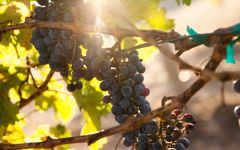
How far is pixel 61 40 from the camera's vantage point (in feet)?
3.61

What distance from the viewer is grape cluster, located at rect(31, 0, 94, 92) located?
1.09m

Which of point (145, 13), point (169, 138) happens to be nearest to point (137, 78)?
point (169, 138)

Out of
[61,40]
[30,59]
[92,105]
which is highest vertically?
[61,40]

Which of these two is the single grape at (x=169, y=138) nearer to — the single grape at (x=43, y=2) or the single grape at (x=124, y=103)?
the single grape at (x=124, y=103)

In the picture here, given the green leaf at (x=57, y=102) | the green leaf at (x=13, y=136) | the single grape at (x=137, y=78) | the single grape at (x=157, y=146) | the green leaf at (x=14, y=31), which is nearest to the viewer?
the single grape at (x=157, y=146)

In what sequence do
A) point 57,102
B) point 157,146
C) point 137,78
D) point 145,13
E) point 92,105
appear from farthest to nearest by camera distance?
point 57,102
point 92,105
point 145,13
point 137,78
point 157,146

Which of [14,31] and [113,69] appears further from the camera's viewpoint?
[14,31]

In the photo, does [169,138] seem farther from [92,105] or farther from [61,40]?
[92,105]

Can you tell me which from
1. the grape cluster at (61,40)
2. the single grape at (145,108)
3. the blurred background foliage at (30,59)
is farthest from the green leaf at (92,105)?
the single grape at (145,108)

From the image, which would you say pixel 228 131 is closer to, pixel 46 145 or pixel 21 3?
pixel 21 3

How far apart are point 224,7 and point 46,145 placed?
7.65 m

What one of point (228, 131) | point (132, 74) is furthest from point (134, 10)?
point (228, 131)

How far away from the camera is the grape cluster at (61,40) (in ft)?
3.58

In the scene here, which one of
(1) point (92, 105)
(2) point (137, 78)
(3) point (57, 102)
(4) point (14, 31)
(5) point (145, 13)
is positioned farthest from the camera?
(3) point (57, 102)
